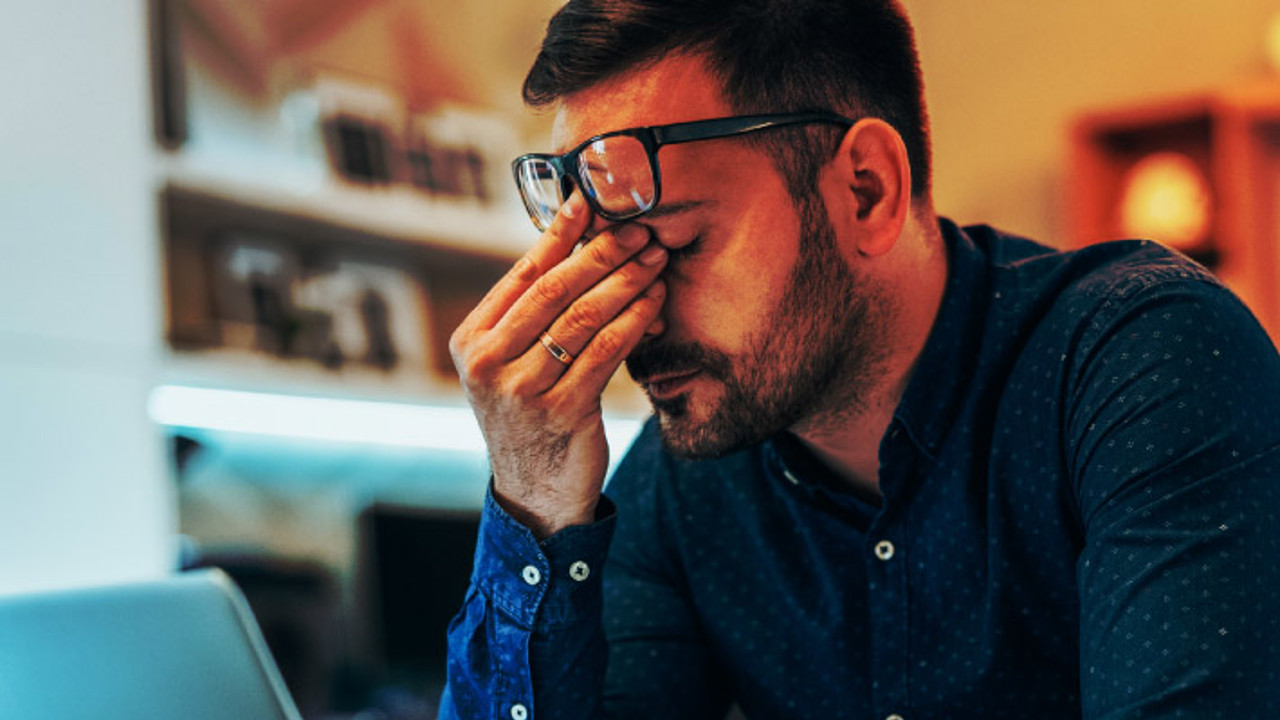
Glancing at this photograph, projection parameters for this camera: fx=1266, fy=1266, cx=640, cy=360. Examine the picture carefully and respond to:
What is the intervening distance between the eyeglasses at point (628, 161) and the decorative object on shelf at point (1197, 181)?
2544 mm

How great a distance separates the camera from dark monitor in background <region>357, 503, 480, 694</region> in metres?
2.85

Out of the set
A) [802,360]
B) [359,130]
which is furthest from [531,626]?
[359,130]

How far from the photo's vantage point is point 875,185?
1.22m

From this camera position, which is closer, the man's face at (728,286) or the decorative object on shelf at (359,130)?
the man's face at (728,286)

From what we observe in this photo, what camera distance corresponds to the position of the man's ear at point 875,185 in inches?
47.1

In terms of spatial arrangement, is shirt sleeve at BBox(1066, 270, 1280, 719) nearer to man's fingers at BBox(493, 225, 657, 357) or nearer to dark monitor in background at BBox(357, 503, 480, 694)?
man's fingers at BBox(493, 225, 657, 357)

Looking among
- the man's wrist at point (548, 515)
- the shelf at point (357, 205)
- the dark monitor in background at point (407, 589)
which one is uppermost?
the shelf at point (357, 205)

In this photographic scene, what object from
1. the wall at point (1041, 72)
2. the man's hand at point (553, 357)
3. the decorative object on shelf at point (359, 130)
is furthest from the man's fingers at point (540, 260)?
the wall at point (1041, 72)

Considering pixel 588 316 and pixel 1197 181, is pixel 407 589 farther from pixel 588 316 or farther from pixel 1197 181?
pixel 1197 181

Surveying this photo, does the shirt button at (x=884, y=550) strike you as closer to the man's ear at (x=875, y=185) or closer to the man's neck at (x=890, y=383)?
the man's neck at (x=890, y=383)

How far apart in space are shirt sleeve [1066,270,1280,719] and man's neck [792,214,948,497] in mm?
222

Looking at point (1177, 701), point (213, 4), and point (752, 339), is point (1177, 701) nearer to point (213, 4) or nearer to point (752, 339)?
point (752, 339)

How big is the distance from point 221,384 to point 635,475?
115 centimetres

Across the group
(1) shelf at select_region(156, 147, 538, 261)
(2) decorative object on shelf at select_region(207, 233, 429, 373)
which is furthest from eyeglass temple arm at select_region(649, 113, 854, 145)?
(2) decorative object on shelf at select_region(207, 233, 429, 373)
